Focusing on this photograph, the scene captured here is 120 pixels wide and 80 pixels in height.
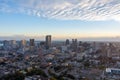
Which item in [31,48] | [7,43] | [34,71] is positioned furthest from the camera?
[7,43]

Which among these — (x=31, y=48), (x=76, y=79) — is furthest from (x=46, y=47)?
(x=76, y=79)

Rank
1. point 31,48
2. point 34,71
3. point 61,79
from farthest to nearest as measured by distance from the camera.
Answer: point 31,48 < point 34,71 < point 61,79

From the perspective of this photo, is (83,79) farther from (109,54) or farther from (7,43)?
(7,43)

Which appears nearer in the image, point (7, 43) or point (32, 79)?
point (32, 79)

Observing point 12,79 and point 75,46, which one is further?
point 75,46

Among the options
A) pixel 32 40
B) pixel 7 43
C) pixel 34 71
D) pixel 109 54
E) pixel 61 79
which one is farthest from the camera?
pixel 7 43

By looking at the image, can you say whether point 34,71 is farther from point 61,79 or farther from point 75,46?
point 75,46

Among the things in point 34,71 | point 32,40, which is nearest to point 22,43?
point 32,40

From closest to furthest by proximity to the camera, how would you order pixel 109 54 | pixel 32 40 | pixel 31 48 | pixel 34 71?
pixel 34 71 → pixel 109 54 → pixel 31 48 → pixel 32 40

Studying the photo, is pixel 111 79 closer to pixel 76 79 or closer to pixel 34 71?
pixel 76 79
